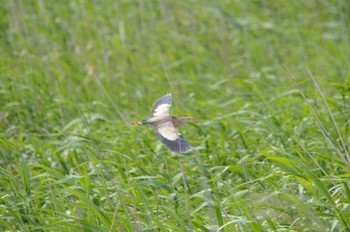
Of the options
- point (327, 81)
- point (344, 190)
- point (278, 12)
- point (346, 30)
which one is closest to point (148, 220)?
point (344, 190)

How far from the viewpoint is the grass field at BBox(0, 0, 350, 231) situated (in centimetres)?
324

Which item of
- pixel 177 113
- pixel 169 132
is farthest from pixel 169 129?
pixel 177 113

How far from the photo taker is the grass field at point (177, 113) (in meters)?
3.24

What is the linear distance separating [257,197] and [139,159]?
1.12 m

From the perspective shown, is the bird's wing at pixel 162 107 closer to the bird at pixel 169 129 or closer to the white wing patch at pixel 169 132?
the bird at pixel 169 129

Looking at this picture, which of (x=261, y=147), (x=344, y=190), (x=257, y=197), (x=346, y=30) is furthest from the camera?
(x=346, y=30)

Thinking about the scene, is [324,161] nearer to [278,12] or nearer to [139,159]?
[139,159]

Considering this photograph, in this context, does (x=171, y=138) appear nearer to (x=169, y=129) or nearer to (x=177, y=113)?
(x=169, y=129)

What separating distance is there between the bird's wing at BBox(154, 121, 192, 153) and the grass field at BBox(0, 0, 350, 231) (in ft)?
0.55

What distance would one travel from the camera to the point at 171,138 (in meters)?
3.29

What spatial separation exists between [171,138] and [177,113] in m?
0.78

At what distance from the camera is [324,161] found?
12.5ft

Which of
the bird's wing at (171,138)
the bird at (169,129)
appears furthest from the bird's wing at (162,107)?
the bird's wing at (171,138)

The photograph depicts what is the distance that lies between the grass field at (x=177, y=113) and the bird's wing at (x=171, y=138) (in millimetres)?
167
